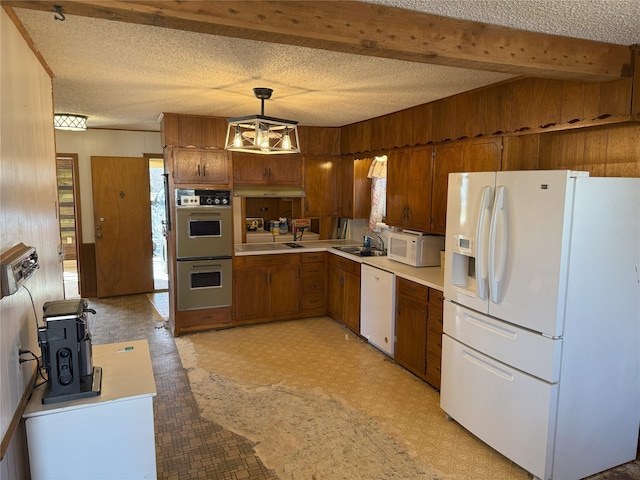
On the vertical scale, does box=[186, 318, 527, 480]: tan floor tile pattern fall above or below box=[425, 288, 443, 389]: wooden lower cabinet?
below

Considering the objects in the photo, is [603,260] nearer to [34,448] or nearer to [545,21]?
[545,21]

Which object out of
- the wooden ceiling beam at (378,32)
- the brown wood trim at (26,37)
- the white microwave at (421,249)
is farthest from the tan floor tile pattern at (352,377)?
the brown wood trim at (26,37)

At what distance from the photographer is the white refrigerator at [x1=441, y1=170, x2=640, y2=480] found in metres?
2.28

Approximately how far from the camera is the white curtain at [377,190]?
5.00m

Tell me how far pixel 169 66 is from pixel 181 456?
8.12 feet

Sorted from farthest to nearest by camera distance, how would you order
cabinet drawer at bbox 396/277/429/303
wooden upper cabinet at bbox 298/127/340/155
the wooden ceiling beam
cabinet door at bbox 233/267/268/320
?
wooden upper cabinet at bbox 298/127/340/155
cabinet door at bbox 233/267/268/320
cabinet drawer at bbox 396/277/429/303
the wooden ceiling beam

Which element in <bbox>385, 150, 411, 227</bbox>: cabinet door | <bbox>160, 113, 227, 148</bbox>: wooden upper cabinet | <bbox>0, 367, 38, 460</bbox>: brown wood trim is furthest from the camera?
<bbox>160, 113, 227, 148</bbox>: wooden upper cabinet

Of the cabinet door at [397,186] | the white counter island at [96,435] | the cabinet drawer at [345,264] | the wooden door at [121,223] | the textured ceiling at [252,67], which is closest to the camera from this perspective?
the white counter island at [96,435]

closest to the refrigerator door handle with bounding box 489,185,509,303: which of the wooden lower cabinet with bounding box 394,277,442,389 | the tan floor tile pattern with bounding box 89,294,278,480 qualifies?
the wooden lower cabinet with bounding box 394,277,442,389

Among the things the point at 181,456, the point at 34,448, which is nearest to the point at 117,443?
the point at 34,448

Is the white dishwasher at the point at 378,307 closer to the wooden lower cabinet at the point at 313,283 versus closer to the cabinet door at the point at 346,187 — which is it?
the wooden lower cabinet at the point at 313,283

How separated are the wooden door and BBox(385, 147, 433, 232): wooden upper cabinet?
3.80 metres

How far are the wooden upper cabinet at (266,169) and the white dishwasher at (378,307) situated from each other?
161 cm

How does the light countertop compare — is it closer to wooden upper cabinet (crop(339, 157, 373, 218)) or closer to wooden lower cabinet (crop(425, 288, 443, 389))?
wooden lower cabinet (crop(425, 288, 443, 389))
